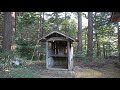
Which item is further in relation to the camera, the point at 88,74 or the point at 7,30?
the point at 7,30

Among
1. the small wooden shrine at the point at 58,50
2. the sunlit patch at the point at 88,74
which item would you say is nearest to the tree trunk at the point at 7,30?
the small wooden shrine at the point at 58,50

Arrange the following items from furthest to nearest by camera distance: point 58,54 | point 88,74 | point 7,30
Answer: point 7,30
point 58,54
point 88,74

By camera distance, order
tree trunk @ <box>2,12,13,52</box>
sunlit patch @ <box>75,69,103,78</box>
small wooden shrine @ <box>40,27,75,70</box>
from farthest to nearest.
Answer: tree trunk @ <box>2,12,13,52</box>, small wooden shrine @ <box>40,27,75,70</box>, sunlit patch @ <box>75,69,103,78</box>

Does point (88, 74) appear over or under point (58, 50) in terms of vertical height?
under

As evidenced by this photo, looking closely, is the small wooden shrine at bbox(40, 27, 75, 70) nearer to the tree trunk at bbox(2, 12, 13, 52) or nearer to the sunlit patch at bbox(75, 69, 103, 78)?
the sunlit patch at bbox(75, 69, 103, 78)

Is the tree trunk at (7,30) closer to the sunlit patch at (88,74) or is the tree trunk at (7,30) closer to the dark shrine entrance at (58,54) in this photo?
the dark shrine entrance at (58,54)

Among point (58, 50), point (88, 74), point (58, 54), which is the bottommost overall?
point (88, 74)

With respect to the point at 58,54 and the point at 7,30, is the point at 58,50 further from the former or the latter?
the point at 7,30

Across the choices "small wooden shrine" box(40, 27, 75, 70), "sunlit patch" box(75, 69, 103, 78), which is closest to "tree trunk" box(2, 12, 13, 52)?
"small wooden shrine" box(40, 27, 75, 70)

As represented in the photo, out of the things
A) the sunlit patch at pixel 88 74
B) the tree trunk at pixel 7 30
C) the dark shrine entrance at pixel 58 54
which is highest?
the tree trunk at pixel 7 30

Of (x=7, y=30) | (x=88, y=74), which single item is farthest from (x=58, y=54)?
(x=7, y=30)

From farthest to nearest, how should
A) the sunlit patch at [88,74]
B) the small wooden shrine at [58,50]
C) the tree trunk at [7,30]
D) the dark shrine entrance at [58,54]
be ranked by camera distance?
the tree trunk at [7,30] → the dark shrine entrance at [58,54] → the small wooden shrine at [58,50] → the sunlit patch at [88,74]
